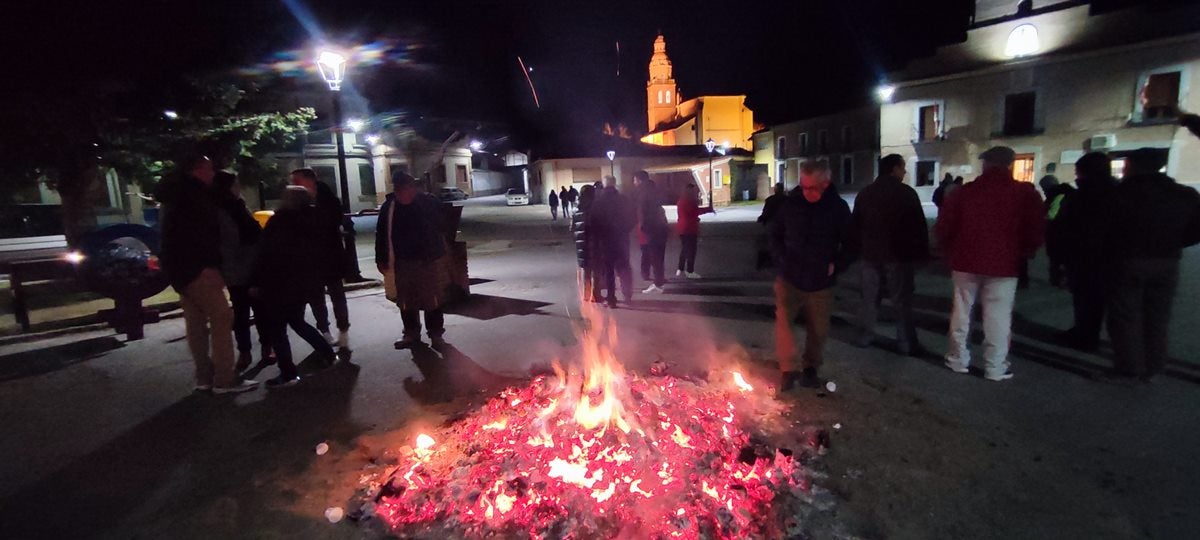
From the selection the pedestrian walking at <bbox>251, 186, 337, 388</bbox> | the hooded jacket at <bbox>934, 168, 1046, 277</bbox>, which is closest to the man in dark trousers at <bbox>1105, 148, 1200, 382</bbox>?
the hooded jacket at <bbox>934, 168, 1046, 277</bbox>

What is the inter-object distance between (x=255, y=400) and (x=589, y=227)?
15.2 feet

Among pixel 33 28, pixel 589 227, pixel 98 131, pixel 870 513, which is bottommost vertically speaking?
pixel 870 513

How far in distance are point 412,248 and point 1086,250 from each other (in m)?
6.66

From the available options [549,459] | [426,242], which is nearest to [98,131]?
[426,242]

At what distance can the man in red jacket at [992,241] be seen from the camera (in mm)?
5078

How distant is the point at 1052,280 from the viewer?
9.20 metres

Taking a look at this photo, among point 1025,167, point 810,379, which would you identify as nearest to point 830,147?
point 1025,167

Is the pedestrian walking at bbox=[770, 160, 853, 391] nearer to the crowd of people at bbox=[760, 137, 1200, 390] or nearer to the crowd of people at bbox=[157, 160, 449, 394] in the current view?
the crowd of people at bbox=[760, 137, 1200, 390]

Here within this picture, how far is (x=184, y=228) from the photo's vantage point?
5.17m

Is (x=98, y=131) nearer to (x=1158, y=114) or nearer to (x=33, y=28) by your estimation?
(x=33, y=28)

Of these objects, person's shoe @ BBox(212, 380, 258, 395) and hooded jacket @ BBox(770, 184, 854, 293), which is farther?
person's shoe @ BBox(212, 380, 258, 395)

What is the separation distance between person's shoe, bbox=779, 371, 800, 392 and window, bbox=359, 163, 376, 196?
44.3 meters

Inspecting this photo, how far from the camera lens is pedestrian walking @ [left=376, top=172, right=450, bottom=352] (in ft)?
21.1

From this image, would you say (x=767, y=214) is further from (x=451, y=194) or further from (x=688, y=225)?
(x=451, y=194)
